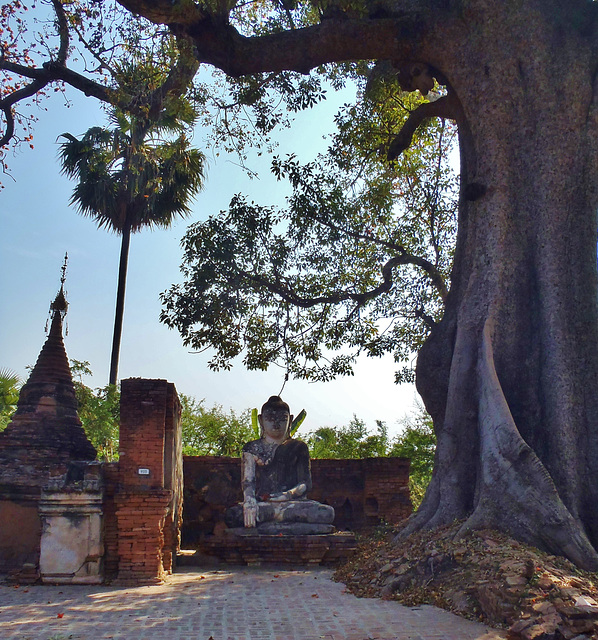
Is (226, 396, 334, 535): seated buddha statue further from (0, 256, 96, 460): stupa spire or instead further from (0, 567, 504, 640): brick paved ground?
(0, 256, 96, 460): stupa spire

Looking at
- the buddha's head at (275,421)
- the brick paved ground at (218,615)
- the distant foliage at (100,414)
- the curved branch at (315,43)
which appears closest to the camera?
the brick paved ground at (218,615)

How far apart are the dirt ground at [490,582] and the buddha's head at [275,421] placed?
3.32m

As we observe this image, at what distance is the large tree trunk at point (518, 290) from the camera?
22.2ft

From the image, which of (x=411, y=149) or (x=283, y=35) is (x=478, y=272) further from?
(x=411, y=149)

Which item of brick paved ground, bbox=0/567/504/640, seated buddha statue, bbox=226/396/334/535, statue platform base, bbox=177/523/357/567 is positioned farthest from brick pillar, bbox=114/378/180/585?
seated buddha statue, bbox=226/396/334/535

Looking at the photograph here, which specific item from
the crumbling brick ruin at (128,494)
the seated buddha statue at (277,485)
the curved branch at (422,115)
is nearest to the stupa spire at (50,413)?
the crumbling brick ruin at (128,494)

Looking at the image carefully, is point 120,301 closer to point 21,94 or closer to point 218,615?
point 21,94

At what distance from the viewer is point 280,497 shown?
31.5 feet

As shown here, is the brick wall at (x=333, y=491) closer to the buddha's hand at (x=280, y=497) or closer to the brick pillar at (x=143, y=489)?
the buddha's hand at (x=280, y=497)

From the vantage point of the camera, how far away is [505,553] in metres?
5.55

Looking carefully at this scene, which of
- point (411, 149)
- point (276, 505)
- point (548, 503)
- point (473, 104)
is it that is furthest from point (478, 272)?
point (411, 149)

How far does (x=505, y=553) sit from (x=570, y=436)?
1.79 meters

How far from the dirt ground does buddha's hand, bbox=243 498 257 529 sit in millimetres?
2361

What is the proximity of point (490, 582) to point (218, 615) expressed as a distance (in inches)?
82.6
